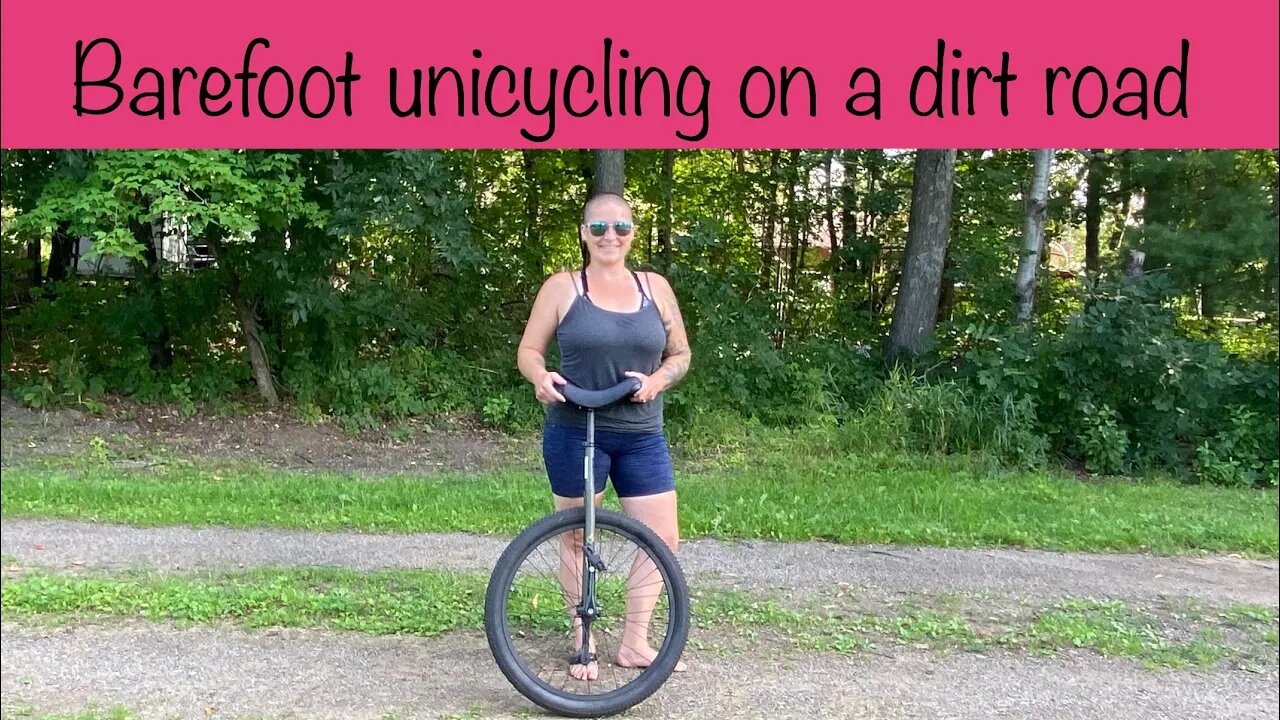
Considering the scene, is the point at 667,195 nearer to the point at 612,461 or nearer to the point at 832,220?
the point at 832,220

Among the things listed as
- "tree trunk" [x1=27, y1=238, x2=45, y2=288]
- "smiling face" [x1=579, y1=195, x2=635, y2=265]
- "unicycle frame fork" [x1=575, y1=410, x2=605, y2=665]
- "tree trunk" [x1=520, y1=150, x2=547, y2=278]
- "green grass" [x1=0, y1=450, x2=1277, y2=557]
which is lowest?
"green grass" [x1=0, y1=450, x2=1277, y2=557]

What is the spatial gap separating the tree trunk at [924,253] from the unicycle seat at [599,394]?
7.70 meters

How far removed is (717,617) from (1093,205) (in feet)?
30.4

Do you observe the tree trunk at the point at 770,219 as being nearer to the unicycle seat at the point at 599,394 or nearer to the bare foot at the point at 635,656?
the bare foot at the point at 635,656

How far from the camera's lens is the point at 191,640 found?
3.48m

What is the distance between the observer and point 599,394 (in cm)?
300

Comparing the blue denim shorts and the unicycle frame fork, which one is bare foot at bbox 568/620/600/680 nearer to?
the unicycle frame fork

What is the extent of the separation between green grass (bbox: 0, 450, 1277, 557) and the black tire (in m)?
2.03

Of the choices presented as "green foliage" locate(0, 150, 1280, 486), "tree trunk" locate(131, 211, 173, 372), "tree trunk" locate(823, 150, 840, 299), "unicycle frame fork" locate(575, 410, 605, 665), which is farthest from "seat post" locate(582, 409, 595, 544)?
"tree trunk" locate(823, 150, 840, 299)

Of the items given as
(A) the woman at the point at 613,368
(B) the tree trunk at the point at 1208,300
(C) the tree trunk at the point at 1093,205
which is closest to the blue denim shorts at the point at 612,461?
(A) the woman at the point at 613,368

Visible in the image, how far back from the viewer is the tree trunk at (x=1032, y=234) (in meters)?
9.82

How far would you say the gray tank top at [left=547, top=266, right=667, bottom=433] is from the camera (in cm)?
305

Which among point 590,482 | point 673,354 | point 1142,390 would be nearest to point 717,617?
point 590,482

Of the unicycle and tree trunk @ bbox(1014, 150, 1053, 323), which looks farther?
tree trunk @ bbox(1014, 150, 1053, 323)
